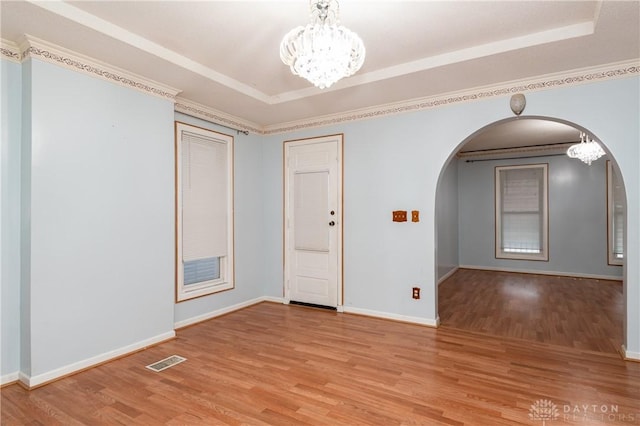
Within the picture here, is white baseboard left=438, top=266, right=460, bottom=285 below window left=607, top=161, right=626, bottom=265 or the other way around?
below

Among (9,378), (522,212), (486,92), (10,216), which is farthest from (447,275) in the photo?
(10,216)

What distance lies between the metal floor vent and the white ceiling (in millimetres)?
2695

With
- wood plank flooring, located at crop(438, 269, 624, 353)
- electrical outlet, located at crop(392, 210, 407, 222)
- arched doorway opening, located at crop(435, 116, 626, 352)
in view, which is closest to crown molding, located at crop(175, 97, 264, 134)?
electrical outlet, located at crop(392, 210, 407, 222)

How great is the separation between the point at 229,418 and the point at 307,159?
345 cm

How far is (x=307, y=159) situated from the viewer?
4.92 metres

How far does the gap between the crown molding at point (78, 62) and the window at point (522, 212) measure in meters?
7.18

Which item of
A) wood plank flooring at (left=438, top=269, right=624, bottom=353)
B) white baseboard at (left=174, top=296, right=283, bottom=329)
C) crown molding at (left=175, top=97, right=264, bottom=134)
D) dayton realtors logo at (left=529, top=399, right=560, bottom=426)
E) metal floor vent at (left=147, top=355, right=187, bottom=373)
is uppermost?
crown molding at (left=175, top=97, right=264, bottom=134)

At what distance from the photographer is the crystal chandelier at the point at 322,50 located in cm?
192

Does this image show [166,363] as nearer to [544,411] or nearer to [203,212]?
[203,212]

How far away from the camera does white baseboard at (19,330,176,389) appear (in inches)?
104

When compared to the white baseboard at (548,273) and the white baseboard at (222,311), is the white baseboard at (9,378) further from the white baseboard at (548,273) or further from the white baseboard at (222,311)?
the white baseboard at (548,273)

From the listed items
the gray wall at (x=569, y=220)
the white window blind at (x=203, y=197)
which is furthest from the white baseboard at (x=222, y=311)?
the gray wall at (x=569, y=220)

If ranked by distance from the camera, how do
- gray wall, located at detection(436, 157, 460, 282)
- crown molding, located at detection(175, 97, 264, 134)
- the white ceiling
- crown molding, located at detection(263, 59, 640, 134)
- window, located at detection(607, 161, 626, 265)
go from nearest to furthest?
the white ceiling < crown molding, located at detection(263, 59, 640, 134) < crown molding, located at detection(175, 97, 264, 134) < gray wall, located at detection(436, 157, 460, 282) < window, located at detection(607, 161, 626, 265)

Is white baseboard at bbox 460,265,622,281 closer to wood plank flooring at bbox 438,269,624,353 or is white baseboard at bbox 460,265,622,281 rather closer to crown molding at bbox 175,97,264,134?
wood plank flooring at bbox 438,269,624,353
